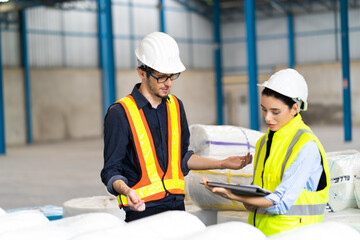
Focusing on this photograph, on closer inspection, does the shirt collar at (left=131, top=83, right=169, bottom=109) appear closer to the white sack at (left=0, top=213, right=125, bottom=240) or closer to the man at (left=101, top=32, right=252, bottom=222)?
the man at (left=101, top=32, right=252, bottom=222)

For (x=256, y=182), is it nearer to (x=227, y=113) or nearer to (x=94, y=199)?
(x=94, y=199)

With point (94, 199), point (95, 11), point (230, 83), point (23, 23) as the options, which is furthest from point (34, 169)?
point (230, 83)

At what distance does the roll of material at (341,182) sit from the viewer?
4.46m

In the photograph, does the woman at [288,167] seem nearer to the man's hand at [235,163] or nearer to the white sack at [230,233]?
the man's hand at [235,163]

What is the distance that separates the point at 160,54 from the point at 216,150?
273cm

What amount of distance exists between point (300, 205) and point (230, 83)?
978 inches

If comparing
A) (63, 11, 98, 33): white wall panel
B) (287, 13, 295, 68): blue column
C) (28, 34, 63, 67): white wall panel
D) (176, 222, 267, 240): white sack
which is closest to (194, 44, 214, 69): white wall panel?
(287, 13, 295, 68): blue column

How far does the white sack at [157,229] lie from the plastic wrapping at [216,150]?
95.1 inches

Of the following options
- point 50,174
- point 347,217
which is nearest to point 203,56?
point 50,174

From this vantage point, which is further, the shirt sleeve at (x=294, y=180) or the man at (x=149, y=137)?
the man at (x=149, y=137)

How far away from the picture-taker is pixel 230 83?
1081 inches

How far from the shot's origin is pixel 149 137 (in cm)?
297

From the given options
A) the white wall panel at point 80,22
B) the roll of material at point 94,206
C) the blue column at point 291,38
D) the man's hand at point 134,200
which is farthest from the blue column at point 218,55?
the man's hand at point 134,200

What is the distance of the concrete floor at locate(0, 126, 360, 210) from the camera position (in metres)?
8.84
